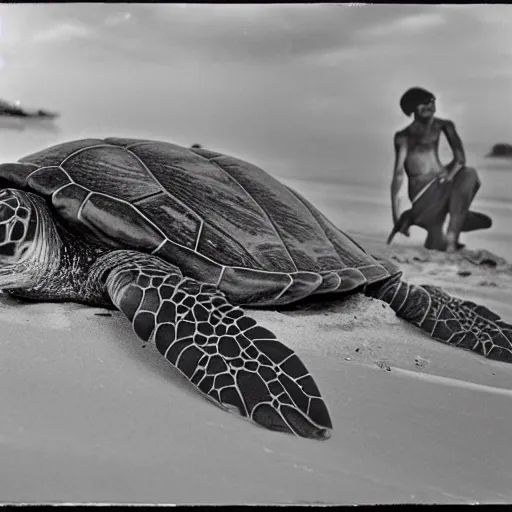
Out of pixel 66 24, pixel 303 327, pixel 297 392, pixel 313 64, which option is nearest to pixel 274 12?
pixel 313 64

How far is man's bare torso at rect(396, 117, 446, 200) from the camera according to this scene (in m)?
2.10

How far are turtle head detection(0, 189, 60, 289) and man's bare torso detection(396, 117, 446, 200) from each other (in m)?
1.37

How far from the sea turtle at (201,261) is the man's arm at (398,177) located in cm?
29

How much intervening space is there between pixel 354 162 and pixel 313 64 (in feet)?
1.37

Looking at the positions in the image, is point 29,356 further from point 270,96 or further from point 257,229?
point 270,96

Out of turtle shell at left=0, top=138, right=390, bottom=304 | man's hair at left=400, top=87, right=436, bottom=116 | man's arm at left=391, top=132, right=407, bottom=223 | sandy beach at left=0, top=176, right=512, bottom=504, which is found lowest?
sandy beach at left=0, top=176, right=512, bottom=504

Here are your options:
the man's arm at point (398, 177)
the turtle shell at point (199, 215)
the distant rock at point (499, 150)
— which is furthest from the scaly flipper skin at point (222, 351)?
the distant rock at point (499, 150)

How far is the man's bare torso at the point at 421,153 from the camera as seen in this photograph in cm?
210

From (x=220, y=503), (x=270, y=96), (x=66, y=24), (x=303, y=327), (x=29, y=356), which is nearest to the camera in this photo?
(x=220, y=503)

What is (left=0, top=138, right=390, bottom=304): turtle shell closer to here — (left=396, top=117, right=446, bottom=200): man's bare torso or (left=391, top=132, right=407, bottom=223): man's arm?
(left=391, top=132, right=407, bottom=223): man's arm

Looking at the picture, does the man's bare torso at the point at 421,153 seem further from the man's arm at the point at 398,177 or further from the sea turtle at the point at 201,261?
the sea turtle at the point at 201,261

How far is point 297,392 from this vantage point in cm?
140

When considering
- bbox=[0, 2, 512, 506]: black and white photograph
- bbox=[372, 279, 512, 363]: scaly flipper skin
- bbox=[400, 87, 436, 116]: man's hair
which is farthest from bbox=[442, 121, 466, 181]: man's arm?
bbox=[372, 279, 512, 363]: scaly flipper skin

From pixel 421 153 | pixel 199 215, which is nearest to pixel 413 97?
pixel 421 153
